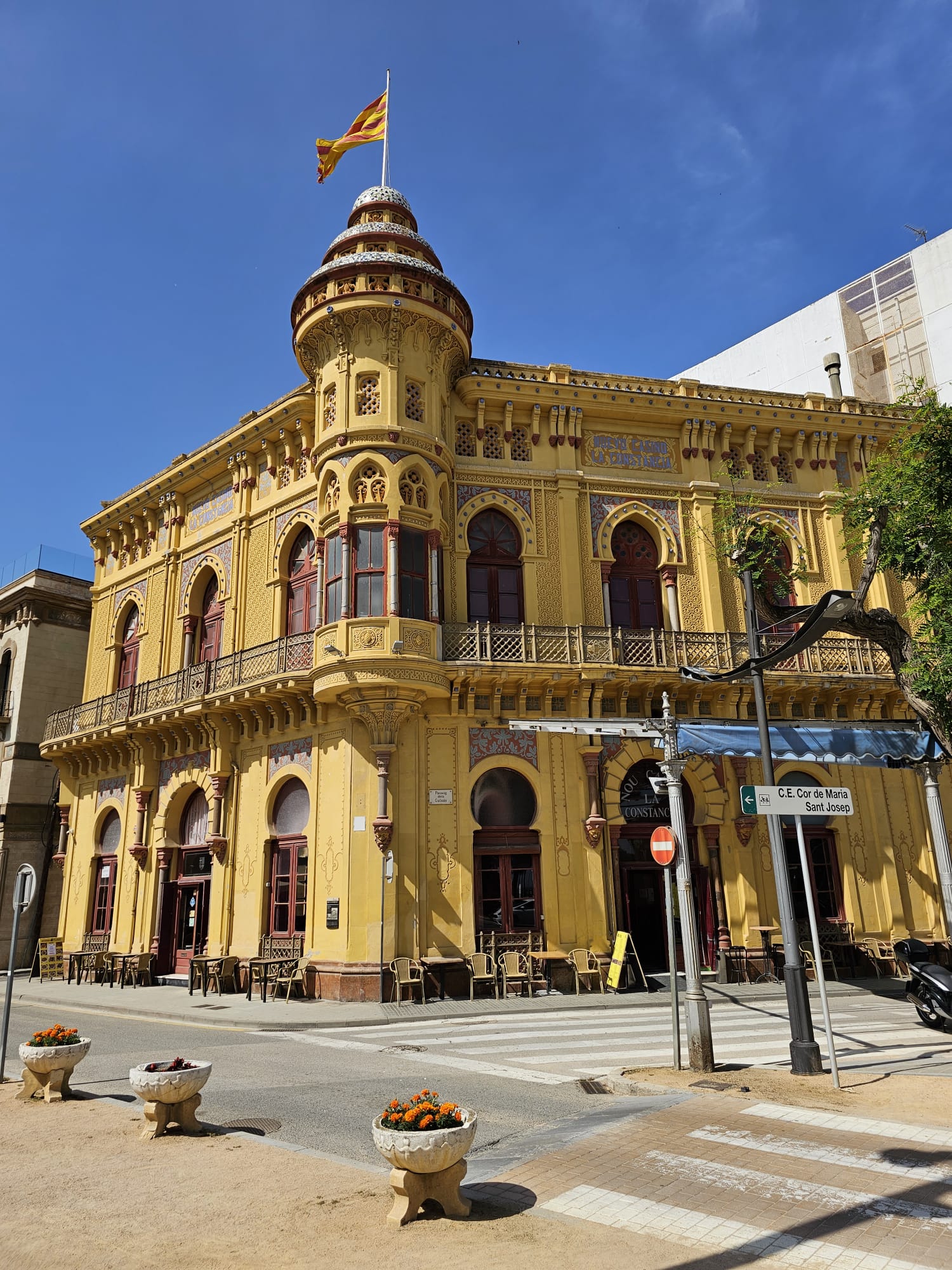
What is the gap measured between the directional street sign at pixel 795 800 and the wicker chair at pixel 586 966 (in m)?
9.48

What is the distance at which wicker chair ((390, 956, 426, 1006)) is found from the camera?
1738cm

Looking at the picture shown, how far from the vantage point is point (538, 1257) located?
4.84m

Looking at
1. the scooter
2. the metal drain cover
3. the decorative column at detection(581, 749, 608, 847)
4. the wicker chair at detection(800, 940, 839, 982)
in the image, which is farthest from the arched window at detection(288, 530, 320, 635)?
the scooter

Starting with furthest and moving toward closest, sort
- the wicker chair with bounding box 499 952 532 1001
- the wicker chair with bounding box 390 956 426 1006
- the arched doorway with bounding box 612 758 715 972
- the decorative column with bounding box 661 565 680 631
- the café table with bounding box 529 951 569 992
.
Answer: the decorative column with bounding box 661 565 680 631, the arched doorway with bounding box 612 758 715 972, the café table with bounding box 529 951 569 992, the wicker chair with bounding box 499 952 532 1001, the wicker chair with bounding box 390 956 426 1006

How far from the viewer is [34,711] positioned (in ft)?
102

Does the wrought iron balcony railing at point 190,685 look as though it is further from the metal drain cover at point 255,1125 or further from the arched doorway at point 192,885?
the metal drain cover at point 255,1125

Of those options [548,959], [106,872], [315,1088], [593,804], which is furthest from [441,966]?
[106,872]

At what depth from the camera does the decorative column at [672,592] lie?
22344mm

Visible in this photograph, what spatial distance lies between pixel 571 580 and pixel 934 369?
80.1 feet

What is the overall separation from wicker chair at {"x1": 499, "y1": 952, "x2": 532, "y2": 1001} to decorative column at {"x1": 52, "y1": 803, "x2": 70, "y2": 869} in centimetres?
1610

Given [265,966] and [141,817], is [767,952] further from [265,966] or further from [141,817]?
[141,817]

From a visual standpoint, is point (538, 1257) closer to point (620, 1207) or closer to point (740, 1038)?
point (620, 1207)

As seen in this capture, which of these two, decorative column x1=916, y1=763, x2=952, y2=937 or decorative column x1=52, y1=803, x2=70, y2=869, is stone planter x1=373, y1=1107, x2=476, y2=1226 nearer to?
decorative column x1=916, y1=763, x2=952, y2=937

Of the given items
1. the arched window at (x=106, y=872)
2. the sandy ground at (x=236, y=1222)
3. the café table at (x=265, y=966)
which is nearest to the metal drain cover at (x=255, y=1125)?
the sandy ground at (x=236, y=1222)
